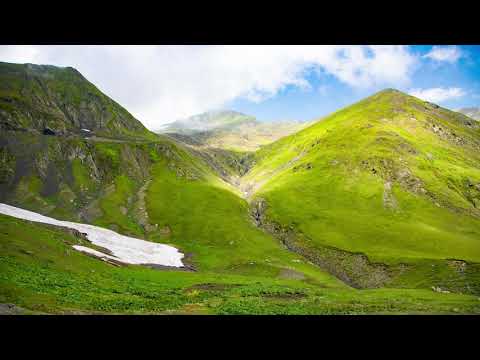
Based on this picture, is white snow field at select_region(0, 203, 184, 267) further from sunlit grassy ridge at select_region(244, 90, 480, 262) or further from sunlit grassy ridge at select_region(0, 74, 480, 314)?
sunlit grassy ridge at select_region(244, 90, 480, 262)

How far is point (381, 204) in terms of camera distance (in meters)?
135

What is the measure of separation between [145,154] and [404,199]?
4967 inches

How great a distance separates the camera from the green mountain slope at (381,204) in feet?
322

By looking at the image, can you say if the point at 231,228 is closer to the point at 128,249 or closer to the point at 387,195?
the point at 128,249

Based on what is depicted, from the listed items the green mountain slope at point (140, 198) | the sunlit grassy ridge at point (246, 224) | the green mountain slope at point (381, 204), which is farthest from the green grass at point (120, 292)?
the green mountain slope at point (381, 204)

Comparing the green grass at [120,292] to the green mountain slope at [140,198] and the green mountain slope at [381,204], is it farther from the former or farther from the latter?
the green mountain slope at [381,204]

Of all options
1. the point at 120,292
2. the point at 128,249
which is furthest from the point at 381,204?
the point at 120,292

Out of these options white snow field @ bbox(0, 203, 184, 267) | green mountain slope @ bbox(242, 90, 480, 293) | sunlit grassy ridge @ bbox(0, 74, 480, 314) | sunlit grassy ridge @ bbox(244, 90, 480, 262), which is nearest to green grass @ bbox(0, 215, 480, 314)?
sunlit grassy ridge @ bbox(0, 74, 480, 314)

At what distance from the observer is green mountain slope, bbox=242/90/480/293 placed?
98.1 m

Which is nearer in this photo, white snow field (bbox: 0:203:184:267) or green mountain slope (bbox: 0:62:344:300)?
white snow field (bbox: 0:203:184:267)

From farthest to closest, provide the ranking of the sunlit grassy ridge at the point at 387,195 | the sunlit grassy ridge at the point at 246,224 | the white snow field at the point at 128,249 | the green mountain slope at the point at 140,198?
the sunlit grassy ridge at the point at 387,195 → the green mountain slope at the point at 140,198 → the white snow field at the point at 128,249 → the sunlit grassy ridge at the point at 246,224

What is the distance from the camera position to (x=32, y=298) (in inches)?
1125
